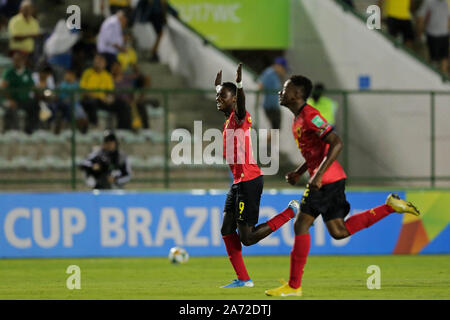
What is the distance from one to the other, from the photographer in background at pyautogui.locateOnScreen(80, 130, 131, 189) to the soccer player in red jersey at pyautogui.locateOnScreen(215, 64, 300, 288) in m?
5.71

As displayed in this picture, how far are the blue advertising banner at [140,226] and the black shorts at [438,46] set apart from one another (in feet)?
22.2

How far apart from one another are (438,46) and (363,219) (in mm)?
12145

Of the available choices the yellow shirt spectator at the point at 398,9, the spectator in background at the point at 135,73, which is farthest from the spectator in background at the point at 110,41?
the yellow shirt spectator at the point at 398,9

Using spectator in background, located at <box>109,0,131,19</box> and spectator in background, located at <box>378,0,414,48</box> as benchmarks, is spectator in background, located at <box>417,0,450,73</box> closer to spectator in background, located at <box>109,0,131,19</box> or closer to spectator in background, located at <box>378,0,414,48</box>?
spectator in background, located at <box>378,0,414,48</box>

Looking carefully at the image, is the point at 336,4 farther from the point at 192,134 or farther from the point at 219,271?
the point at 219,271

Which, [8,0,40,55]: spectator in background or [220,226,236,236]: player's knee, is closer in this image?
[220,226,236,236]: player's knee

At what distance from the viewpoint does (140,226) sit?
16.9 m

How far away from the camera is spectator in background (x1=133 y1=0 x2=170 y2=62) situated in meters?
21.4

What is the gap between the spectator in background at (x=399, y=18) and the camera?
22.5 m

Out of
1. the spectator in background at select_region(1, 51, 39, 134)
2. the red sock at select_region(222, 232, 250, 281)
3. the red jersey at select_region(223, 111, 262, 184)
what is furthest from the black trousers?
the red sock at select_region(222, 232, 250, 281)

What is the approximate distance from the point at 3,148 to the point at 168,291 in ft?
22.0

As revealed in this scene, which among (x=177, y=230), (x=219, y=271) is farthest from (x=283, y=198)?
(x=219, y=271)

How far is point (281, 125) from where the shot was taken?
710 inches

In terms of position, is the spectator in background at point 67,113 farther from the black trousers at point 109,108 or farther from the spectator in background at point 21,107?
the spectator in background at point 21,107
